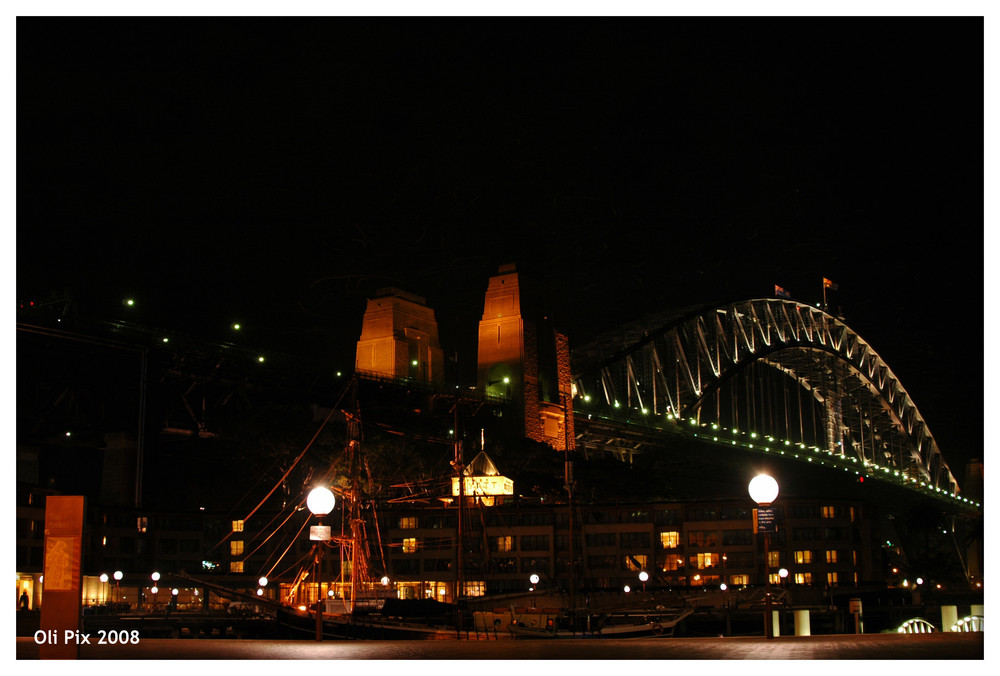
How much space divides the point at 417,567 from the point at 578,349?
Answer: 72.0 meters

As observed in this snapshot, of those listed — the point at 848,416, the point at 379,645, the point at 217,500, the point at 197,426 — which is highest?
the point at 848,416

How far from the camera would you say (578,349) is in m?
147

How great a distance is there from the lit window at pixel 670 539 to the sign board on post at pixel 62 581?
64.5 m

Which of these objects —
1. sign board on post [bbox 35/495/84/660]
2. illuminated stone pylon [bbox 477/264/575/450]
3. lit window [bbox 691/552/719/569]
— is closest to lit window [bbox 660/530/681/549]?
lit window [bbox 691/552/719/569]

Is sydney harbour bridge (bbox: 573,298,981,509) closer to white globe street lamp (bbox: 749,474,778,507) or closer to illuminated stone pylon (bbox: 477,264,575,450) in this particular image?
illuminated stone pylon (bbox: 477,264,575,450)

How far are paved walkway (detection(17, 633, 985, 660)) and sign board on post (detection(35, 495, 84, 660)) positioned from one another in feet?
1.66

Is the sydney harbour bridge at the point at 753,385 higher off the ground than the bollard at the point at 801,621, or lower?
higher

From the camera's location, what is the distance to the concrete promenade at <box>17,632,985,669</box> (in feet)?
55.2

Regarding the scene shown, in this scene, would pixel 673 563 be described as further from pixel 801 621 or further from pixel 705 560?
pixel 801 621

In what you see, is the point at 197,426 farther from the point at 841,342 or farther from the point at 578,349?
the point at 841,342

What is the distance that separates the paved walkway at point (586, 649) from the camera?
16812 millimetres

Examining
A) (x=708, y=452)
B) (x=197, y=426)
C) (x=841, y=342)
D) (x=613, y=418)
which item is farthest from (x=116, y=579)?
(x=841, y=342)

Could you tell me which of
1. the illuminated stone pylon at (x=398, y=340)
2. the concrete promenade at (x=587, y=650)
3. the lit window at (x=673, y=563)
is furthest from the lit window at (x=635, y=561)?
the concrete promenade at (x=587, y=650)

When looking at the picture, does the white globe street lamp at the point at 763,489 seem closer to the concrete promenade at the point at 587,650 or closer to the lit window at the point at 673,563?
the concrete promenade at the point at 587,650
